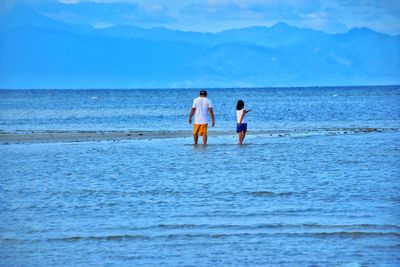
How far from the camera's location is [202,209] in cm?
1313

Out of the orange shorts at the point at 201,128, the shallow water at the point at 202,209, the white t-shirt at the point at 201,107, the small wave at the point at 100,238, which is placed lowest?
the small wave at the point at 100,238

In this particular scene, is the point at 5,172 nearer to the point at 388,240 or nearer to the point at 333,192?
the point at 333,192

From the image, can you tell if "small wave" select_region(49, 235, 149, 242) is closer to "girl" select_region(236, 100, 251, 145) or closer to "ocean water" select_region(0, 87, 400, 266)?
"ocean water" select_region(0, 87, 400, 266)

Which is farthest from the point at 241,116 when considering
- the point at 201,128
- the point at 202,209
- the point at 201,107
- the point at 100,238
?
the point at 100,238

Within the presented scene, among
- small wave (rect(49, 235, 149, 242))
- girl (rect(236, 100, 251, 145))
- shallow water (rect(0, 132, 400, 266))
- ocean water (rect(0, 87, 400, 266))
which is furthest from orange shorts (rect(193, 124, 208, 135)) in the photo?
small wave (rect(49, 235, 149, 242))

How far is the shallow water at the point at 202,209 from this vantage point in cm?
1013

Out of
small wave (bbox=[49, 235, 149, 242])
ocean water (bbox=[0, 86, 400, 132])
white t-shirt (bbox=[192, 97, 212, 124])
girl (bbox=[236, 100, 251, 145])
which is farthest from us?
ocean water (bbox=[0, 86, 400, 132])

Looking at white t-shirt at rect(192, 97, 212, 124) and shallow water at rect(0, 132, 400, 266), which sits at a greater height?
white t-shirt at rect(192, 97, 212, 124)

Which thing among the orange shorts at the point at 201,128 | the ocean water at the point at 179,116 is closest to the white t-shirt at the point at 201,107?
the orange shorts at the point at 201,128

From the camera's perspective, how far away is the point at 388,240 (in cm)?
1070

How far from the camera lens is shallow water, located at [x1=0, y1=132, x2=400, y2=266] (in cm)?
1013

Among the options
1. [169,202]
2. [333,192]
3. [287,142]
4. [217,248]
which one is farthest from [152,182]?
[287,142]

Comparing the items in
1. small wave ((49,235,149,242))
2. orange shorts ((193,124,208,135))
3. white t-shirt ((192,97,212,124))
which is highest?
white t-shirt ((192,97,212,124))

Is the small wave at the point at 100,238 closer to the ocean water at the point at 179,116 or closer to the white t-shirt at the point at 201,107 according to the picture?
the white t-shirt at the point at 201,107
